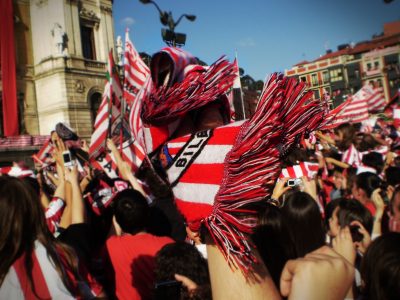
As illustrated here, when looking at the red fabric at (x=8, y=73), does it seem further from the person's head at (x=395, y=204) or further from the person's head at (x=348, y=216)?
the person's head at (x=395, y=204)

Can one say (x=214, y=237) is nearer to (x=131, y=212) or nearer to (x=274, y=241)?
(x=274, y=241)

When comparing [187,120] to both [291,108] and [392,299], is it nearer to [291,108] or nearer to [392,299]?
[291,108]

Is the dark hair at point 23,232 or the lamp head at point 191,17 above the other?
the lamp head at point 191,17

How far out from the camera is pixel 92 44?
28453 millimetres

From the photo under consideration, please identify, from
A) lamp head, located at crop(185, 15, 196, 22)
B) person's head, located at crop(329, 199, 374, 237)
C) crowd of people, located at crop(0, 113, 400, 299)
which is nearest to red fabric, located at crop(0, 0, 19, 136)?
lamp head, located at crop(185, 15, 196, 22)

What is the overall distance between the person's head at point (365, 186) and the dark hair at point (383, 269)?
2730mm

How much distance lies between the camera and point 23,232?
5.55 feet

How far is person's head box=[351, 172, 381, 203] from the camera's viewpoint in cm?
436

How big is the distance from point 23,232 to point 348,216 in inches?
98.1

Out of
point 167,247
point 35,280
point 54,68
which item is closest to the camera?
point 35,280

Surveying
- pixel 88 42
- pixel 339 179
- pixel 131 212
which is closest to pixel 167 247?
pixel 131 212

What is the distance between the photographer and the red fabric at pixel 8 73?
12.1m

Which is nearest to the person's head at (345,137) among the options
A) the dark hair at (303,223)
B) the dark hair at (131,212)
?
the dark hair at (303,223)

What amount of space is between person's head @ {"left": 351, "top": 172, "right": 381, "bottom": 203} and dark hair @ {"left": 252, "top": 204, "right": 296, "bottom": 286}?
2.21 meters
